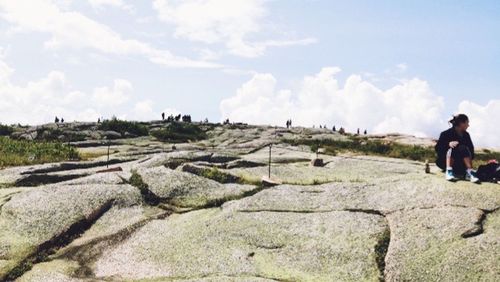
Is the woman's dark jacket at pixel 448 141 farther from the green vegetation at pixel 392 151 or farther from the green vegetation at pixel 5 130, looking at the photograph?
the green vegetation at pixel 5 130

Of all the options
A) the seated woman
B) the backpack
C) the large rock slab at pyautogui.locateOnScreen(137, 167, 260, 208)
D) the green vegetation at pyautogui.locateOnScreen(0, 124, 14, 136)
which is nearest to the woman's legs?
the seated woman

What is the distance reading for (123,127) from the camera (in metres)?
70.1

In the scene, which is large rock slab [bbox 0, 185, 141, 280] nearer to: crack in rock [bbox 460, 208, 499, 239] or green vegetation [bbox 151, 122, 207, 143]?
crack in rock [bbox 460, 208, 499, 239]

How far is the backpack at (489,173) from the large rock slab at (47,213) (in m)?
11.2

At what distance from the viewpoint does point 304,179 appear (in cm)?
2117

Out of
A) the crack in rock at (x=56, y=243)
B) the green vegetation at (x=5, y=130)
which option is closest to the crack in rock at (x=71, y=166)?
the crack in rock at (x=56, y=243)

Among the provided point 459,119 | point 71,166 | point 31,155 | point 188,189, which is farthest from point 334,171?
point 31,155

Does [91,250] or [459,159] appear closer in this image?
[91,250]

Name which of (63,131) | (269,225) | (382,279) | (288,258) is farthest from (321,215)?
(63,131)

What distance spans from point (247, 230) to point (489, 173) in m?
7.27

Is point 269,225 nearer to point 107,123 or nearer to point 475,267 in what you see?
point 475,267

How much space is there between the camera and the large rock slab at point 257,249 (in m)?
11.8

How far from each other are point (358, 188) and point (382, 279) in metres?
5.27

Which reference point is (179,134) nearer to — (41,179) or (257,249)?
(41,179)
